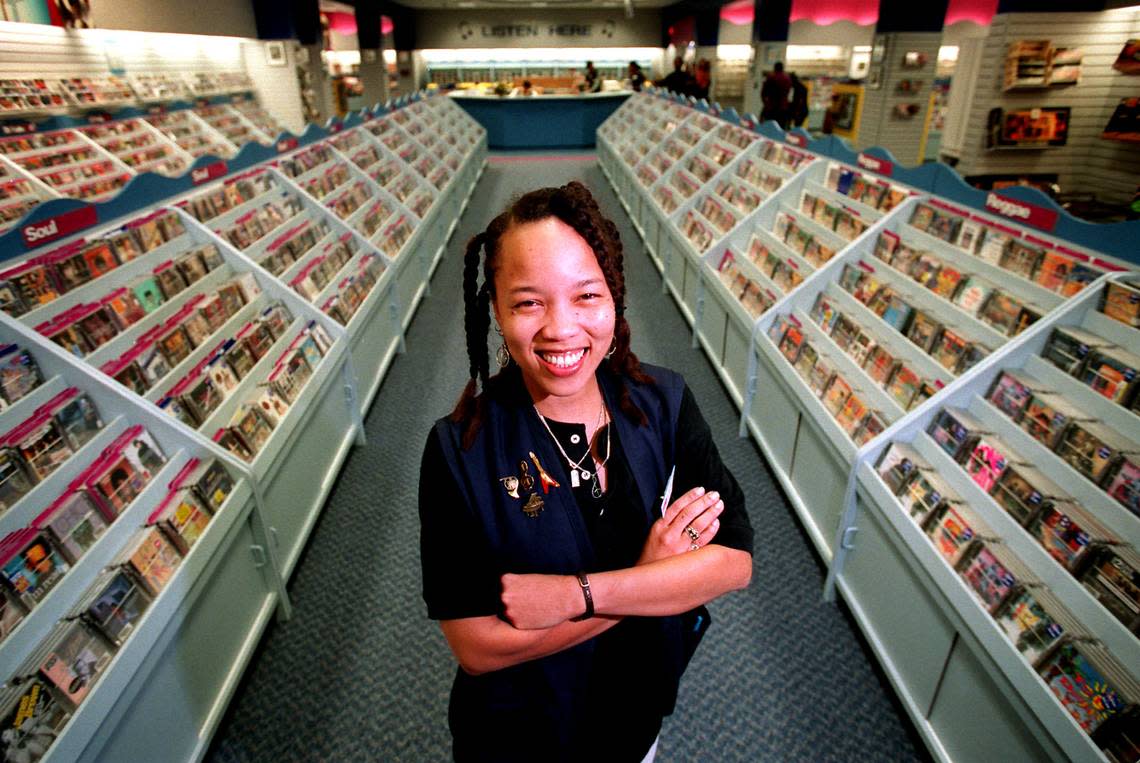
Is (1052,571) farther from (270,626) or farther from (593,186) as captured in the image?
(593,186)

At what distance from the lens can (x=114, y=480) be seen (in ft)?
6.77

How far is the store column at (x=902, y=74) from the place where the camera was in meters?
9.30

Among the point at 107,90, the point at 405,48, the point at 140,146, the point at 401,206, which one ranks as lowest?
the point at 401,206

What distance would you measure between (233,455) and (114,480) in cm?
41

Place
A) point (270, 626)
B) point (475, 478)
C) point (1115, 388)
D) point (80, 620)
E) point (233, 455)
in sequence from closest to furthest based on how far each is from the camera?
point (475, 478) < point (80, 620) < point (1115, 388) < point (233, 455) < point (270, 626)

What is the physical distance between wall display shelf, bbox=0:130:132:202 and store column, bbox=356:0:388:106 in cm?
926

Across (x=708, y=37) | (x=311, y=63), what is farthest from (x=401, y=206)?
(x=708, y=37)

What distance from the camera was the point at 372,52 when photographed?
1548 cm

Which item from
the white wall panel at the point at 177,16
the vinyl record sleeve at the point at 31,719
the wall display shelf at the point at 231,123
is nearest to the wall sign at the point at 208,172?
the vinyl record sleeve at the point at 31,719

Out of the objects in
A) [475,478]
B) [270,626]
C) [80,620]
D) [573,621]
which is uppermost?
[475,478]

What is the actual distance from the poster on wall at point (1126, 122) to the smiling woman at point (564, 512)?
7.66 meters

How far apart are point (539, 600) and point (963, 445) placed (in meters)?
1.87

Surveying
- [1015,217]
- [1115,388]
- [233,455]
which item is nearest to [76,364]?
[233,455]

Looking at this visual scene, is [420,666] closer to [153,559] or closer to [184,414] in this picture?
[153,559]
